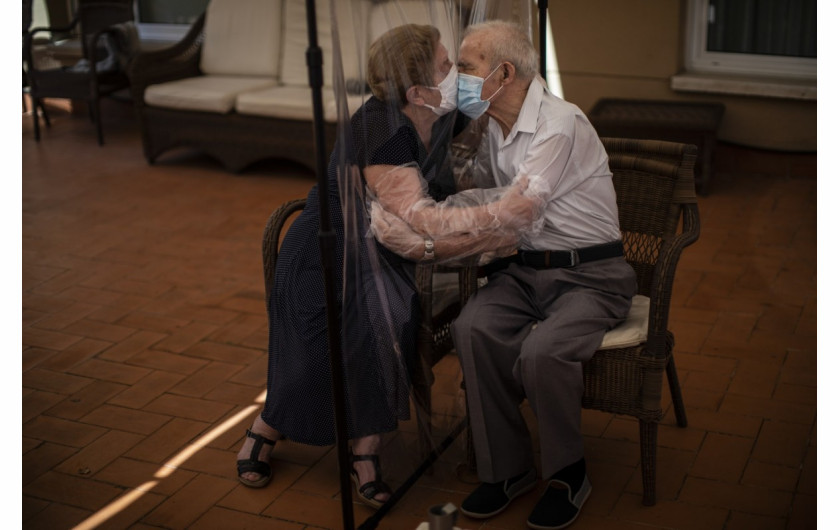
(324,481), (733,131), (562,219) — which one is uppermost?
(562,219)

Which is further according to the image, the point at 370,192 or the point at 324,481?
the point at 324,481

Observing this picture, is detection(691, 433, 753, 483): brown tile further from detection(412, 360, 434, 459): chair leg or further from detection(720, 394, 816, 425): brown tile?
detection(412, 360, 434, 459): chair leg

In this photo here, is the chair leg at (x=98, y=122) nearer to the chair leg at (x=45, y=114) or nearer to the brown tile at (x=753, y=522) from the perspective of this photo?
the chair leg at (x=45, y=114)

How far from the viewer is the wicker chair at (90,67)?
642 cm

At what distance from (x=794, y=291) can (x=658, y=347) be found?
1.74 metres

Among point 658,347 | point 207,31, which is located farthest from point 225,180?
point 658,347

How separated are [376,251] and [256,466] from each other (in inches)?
30.1

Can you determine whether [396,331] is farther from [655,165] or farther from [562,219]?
[655,165]

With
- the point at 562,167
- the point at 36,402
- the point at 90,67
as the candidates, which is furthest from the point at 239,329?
the point at 90,67

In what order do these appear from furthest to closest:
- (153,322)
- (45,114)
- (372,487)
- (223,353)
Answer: (45,114) < (153,322) < (223,353) < (372,487)

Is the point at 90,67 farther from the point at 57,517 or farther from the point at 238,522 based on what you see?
the point at 238,522

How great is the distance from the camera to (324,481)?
8.65ft

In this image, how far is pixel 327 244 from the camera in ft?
6.50

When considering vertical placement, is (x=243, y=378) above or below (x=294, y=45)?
below
